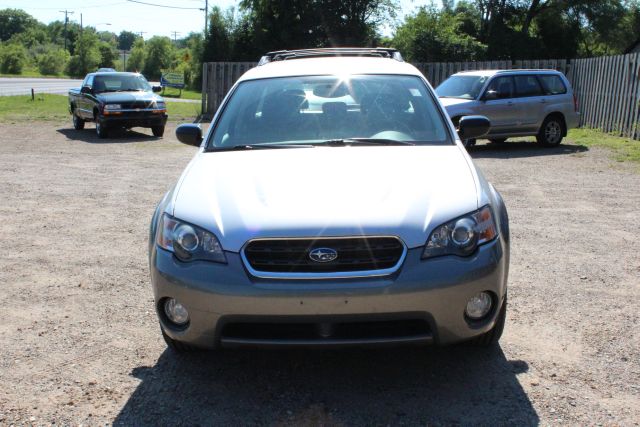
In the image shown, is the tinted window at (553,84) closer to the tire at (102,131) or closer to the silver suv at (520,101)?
the silver suv at (520,101)

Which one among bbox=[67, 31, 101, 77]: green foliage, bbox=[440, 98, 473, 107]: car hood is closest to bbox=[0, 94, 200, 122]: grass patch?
bbox=[440, 98, 473, 107]: car hood

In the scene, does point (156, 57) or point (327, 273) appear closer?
point (327, 273)

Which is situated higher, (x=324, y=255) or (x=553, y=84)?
(x=553, y=84)

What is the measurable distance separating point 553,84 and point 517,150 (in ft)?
5.95

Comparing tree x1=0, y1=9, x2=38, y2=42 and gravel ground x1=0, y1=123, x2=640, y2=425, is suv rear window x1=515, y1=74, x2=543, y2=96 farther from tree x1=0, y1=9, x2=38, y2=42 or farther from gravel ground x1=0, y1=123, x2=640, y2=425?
tree x1=0, y1=9, x2=38, y2=42

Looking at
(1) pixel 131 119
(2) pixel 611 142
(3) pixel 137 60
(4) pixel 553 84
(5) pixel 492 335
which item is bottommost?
(5) pixel 492 335

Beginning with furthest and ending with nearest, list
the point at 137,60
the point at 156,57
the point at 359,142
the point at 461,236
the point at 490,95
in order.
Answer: the point at 137,60, the point at 156,57, the point at 490,95, the point at 359,142, the point at 461,236

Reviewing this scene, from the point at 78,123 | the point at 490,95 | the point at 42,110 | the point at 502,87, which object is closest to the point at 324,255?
the point at 490,95

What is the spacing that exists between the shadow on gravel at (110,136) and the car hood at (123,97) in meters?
0.95

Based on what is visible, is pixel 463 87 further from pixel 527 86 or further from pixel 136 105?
pixel 136 105

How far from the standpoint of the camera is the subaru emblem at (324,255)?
325 centimetres

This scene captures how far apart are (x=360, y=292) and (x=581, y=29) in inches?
1817

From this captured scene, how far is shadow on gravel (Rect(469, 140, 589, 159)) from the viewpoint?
14.0m

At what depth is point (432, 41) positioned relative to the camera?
31891mm
